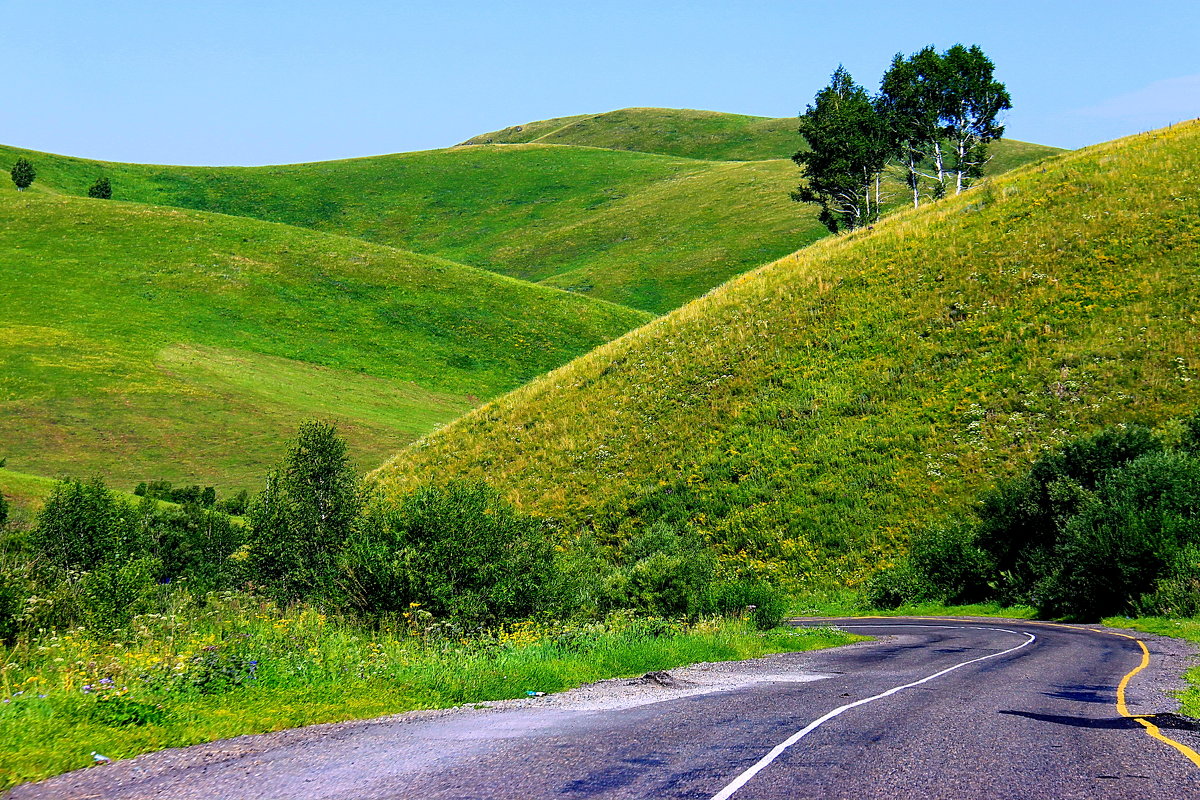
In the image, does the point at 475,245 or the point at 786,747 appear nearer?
the point at 786,747

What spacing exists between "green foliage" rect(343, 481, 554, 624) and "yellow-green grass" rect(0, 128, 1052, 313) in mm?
99332

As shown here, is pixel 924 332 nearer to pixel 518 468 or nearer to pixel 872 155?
pixel 518 468

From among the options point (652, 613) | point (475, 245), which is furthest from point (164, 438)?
point (475, 245)

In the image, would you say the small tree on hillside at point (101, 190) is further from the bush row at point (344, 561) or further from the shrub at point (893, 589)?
the shrub at point (893, 589)

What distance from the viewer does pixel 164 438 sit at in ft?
200

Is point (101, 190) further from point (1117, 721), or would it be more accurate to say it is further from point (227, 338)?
point (1117, 721)

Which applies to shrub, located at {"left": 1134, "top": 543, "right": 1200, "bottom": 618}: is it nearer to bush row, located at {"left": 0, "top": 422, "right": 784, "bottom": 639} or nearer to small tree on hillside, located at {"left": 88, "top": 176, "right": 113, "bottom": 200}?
bush row, located at {"left": 0, "top": 422, "right": 784, "bottom": 639}

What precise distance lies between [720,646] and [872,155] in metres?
59.2

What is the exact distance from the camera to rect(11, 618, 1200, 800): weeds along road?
6.61 metres

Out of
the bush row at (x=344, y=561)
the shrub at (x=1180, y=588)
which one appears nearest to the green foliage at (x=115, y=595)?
the bush row at (x=344, y=561)

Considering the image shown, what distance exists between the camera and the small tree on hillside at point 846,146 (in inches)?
2694

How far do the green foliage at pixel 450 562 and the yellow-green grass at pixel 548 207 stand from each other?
99.3m

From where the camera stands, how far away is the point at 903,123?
67.8 metres

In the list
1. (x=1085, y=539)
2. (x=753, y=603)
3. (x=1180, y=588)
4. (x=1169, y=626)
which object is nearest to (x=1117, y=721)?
(x=753, y=603)
